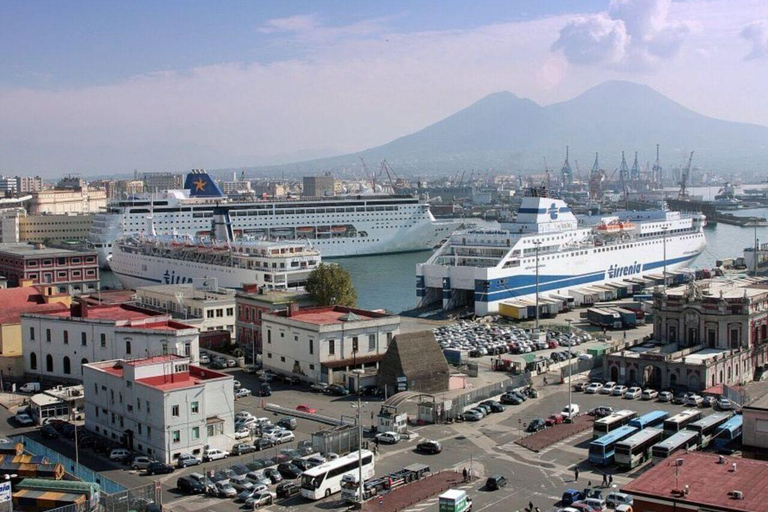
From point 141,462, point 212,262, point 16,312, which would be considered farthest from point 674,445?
point 212,262

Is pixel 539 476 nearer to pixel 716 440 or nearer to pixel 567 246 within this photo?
pixel 716 440

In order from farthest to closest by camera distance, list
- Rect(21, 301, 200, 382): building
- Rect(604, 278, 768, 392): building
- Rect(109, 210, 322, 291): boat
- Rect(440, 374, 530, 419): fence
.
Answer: Rect(109, 210, 322, 291): boat → Rect(604, 278, 768, 392): building → Rect(21, 301, 200, 382): building → Rect(440, 374, 530, 419): fence

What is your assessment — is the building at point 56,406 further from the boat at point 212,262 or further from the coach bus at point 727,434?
the coach bus at point 727,434

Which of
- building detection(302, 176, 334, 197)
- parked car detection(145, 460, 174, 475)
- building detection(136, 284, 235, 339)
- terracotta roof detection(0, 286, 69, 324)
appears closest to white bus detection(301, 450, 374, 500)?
parked car detection(145, 460, 174, 475)

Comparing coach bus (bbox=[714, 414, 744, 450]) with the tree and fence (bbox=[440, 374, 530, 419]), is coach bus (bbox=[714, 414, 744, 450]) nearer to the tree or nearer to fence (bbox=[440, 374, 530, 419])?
fence (bbox=[440, 374, 530, 419])

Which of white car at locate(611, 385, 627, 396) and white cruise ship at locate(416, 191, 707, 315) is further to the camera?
white cruise ship at locate(416, 191, 707, 315)

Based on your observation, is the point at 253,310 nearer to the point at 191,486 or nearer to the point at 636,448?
the point at 191,486
